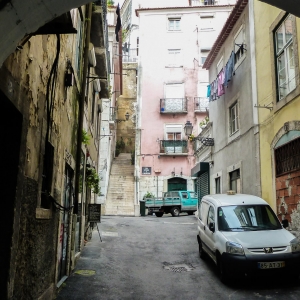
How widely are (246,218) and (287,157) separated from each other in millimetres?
2613

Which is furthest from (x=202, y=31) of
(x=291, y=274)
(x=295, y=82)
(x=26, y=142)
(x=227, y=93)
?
(x=26, y=142)

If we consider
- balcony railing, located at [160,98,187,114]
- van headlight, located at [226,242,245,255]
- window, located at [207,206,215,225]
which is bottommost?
van headlight, located at [226,242,245,255]

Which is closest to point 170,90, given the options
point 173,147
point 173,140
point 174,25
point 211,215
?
point 173,140

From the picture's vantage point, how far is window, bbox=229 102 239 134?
1548cm

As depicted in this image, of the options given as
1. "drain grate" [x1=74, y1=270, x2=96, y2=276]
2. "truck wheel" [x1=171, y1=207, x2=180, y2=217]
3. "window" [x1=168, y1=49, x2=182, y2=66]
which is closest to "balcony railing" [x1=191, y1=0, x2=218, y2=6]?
"window" [x1=168, y1=49, x2=182, y2=66]

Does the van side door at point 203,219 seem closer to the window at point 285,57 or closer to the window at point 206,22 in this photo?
the window at point 285,57

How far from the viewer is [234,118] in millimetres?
15984

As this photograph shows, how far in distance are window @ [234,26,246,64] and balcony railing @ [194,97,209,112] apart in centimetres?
1642

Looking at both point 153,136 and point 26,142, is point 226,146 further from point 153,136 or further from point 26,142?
point 153,136

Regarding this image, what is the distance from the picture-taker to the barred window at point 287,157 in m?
9.81

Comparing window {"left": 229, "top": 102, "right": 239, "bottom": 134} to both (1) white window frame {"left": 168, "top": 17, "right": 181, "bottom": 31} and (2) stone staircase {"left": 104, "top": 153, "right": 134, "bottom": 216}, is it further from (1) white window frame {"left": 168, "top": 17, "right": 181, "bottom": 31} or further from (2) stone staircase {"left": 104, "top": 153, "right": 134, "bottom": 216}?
(1) white window frame {"left": 168, "top": 17, "right": 181, "bottom": 31}

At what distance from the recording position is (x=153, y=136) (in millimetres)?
31516

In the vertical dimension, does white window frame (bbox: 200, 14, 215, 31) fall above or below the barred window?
above

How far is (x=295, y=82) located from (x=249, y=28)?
4.48 meters
